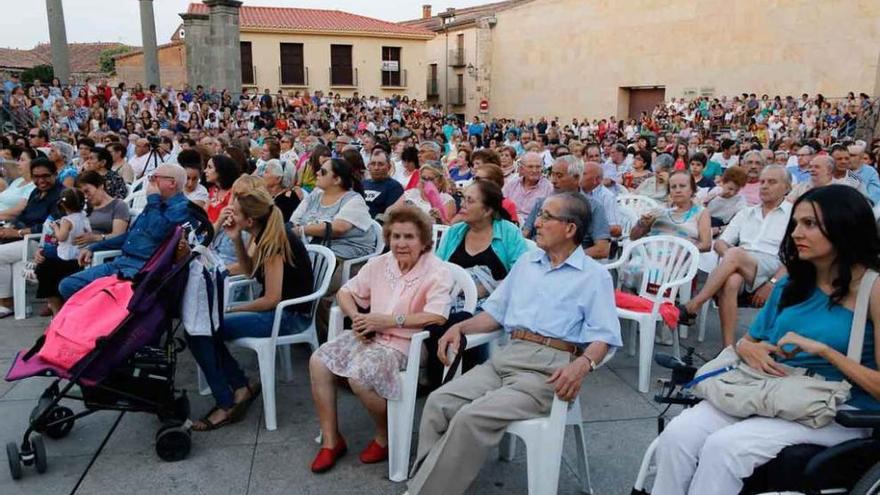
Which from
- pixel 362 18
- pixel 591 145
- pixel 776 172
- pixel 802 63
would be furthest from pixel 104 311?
pixel 362 18

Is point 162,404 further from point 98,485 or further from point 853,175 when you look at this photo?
point 853,175

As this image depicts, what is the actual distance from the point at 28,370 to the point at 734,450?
283 centimetres

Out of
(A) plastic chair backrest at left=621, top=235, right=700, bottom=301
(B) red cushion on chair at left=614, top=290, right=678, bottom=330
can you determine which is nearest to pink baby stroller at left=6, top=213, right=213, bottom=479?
(B) red cushion on chair at left=614, top=290, right=678, bottom=330

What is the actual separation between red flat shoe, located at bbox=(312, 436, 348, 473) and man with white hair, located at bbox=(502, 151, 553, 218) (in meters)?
3.02

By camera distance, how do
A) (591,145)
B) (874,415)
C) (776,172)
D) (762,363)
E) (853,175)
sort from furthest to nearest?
(591,145), (853,175), (776,172), (762,363), (874,415)

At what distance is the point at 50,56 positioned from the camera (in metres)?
37.9

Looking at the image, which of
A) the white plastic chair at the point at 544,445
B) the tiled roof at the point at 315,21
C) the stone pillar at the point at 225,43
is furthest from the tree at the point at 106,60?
the white plastic chair at the point at 544,445

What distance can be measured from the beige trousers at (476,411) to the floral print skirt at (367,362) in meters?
0.29

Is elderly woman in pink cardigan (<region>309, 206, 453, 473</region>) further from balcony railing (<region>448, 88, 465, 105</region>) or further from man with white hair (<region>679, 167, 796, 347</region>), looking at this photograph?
balcony railing (<region>448, 88, 465, 105</region>)

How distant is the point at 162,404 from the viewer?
9.80 feet

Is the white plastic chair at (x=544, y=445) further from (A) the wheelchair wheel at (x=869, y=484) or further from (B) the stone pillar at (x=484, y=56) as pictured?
(B) the stone pillar at (x=484, y=56)

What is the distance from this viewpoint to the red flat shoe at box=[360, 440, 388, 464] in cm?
292

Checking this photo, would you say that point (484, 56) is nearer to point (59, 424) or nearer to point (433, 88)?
point (433, 88)

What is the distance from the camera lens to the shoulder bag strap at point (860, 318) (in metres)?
2.01
